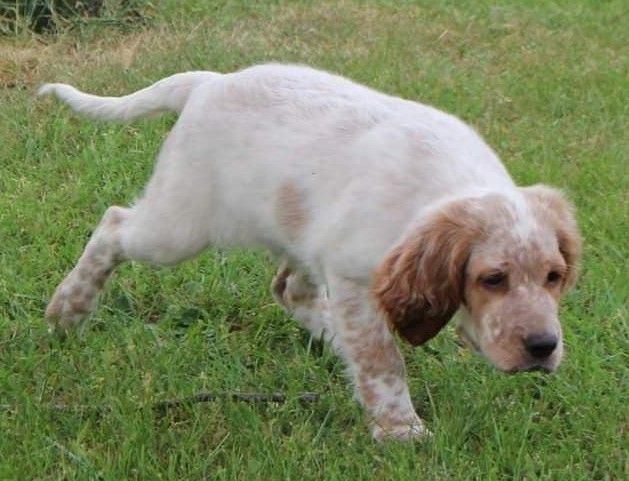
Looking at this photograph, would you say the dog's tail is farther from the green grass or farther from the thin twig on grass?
the thin twig on grass

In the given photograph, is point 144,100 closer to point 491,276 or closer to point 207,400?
point 207,400

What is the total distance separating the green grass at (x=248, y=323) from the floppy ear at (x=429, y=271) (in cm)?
40

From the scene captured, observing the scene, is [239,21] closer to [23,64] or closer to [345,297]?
[23,64]

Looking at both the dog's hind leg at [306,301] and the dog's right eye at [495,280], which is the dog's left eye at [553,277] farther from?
the dog's hind leg at [306,301]

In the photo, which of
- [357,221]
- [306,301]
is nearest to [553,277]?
[357,221]

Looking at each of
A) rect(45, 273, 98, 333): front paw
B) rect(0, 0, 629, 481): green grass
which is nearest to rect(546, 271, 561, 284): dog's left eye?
rect(0, 0, 629, 481): green grass

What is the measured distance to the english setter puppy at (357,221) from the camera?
3.41 meters

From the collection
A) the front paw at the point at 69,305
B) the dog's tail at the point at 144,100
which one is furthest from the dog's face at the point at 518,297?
the front paw at the point at 69,305

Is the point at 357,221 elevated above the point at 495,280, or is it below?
below

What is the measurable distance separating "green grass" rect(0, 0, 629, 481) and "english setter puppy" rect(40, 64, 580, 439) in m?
0.19

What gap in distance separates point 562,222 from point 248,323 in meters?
1.52

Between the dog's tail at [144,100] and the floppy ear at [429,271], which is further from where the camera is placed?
the dog's tail at [144,100]

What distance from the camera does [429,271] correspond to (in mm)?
3455

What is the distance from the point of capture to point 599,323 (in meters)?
4.50
